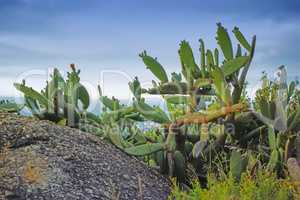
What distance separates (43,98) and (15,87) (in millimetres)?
265

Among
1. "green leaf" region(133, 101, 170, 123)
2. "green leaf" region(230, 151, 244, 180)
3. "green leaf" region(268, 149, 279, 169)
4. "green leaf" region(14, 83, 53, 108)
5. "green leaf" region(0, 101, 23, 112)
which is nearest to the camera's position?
"green leaf" region(230, 151, 244, 180)

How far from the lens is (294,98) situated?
19.6 ft

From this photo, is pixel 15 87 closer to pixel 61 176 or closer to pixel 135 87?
pixel 135 87

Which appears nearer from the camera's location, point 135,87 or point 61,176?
point 61,176

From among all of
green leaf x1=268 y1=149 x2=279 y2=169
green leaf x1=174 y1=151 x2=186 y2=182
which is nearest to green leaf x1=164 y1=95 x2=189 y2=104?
green leaf x1=174 y1=151 x2=186 y2=182

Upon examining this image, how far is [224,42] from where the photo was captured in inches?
215

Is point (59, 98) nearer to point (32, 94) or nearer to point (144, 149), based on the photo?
point (32, 94)

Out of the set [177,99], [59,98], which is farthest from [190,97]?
[59,98]

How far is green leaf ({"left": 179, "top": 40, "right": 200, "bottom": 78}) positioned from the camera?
538cm

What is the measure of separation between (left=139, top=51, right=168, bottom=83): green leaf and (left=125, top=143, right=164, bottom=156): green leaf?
0.58 m

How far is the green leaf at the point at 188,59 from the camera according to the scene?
17.6 ft

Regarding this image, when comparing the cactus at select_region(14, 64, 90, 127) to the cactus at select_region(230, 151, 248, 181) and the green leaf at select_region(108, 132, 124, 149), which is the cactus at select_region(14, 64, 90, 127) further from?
the cactus at select_region(230, 151, 248, 181)

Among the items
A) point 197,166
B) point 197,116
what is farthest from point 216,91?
point 197,166

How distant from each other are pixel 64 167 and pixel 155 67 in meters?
1.24
